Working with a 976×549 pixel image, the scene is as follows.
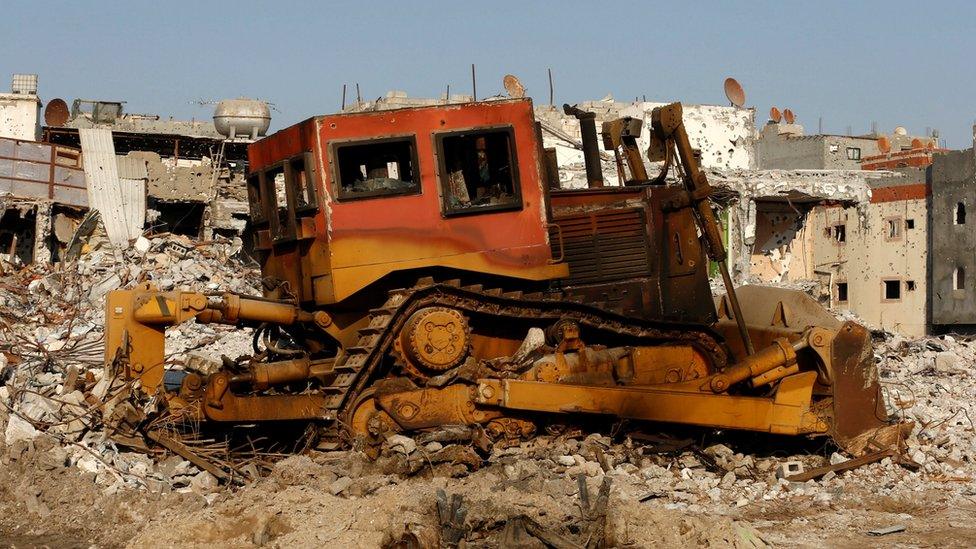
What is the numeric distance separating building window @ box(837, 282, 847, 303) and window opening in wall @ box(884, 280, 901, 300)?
1616mm

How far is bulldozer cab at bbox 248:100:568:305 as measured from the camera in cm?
1051

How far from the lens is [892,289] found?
40.4 m

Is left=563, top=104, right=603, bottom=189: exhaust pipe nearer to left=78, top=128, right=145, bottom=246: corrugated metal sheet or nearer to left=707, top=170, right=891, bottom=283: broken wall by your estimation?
left=707, top=170, right=891, bottom=283: broken wall

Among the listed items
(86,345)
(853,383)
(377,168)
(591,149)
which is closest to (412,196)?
(377,168)

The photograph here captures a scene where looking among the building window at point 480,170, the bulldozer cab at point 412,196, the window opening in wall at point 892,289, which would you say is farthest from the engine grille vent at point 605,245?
the window opening in wall at point 892,289

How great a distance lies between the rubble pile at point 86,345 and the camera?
402 inches

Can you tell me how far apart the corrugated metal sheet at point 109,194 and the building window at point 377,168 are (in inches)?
699

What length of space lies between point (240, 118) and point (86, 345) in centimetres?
2047

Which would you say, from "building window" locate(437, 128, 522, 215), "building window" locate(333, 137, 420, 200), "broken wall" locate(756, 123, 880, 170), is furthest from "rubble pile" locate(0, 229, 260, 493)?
"broken wall" locate(756, 123, 880, 170)

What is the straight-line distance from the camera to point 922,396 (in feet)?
44.7

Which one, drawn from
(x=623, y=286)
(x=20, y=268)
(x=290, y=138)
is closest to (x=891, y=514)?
(x=623, y=286)

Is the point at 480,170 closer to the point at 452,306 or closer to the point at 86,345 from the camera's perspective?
the point at 452,306

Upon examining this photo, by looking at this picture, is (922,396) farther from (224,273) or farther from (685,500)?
(224,273)

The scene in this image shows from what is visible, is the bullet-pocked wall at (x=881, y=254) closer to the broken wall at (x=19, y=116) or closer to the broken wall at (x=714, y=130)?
the broken wall at (x=714, y=130)
